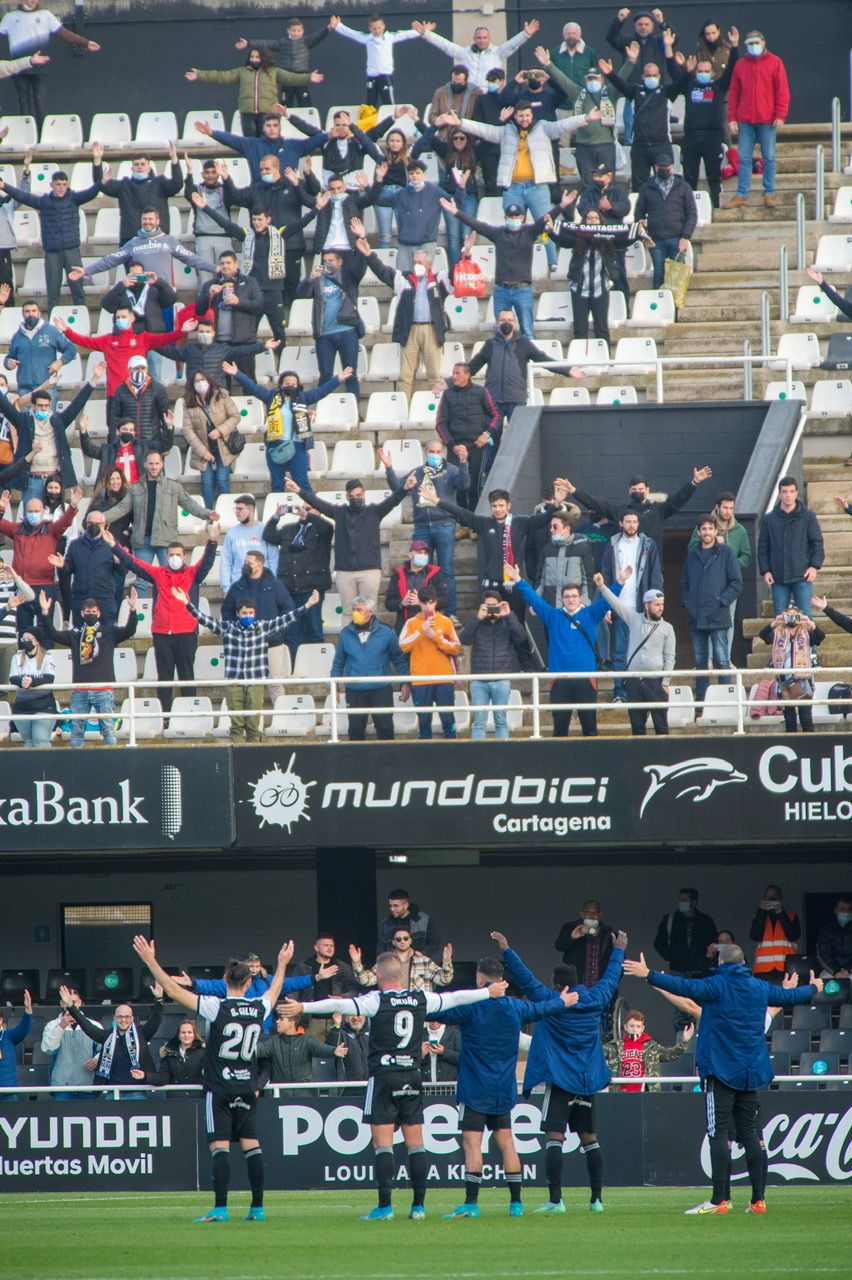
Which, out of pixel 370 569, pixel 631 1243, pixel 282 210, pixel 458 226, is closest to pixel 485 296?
pixel 458 226

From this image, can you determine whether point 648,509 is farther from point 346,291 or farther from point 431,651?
point 346,291

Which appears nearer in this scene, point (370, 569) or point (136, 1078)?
point (136, 1078)

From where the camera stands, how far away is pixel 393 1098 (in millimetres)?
12898

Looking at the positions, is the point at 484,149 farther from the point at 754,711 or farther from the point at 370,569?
the point at 754,711

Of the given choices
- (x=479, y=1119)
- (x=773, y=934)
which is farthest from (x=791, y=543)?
(x=479, y=1119)

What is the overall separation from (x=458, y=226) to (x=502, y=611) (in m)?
6.52

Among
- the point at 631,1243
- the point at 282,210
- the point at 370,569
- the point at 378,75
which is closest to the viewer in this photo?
the point at 631,1243

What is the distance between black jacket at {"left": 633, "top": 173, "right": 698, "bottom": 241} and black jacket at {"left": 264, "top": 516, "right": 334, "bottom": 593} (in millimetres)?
5481

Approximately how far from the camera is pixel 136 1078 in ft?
59.1

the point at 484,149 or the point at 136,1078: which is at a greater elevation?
the point at 484,149

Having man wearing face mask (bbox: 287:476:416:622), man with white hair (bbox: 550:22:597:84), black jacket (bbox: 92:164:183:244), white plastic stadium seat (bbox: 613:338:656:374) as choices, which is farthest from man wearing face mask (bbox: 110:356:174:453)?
man with white hair (bbox: 550:22:597:84)

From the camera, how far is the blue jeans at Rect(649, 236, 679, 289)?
23266 millimetres

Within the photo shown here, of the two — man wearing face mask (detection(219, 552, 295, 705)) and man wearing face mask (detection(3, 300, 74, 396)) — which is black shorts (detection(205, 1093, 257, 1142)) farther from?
man wearing face mask (detection(3, 300, 74, 396))

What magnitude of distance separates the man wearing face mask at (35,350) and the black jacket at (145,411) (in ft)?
4.83
